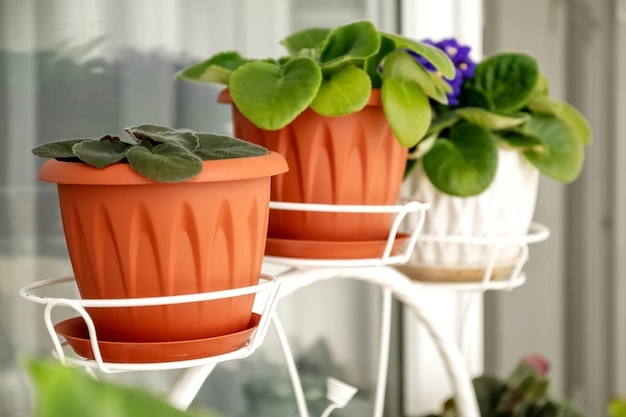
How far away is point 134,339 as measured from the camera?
0.56m

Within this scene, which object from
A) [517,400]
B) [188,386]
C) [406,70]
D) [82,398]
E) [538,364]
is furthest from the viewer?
[538,364]

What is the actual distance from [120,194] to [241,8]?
0.62m

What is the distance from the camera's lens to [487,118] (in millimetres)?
902

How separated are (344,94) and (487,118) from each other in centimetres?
28

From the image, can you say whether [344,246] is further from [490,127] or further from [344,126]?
[490,127]

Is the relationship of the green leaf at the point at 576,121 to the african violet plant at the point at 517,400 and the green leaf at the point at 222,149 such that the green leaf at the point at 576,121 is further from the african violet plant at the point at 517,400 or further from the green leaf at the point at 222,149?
the green leaf at the point at 222,149

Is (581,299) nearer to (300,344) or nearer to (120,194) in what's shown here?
(300,344)

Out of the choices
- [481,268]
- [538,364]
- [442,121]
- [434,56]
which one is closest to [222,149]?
[434,56]

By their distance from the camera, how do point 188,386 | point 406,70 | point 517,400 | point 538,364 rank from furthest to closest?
1. point 538,364
2. point 517,400
3. point 406,70
4. point 188,386

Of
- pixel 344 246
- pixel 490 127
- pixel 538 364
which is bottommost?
pixel 538 364

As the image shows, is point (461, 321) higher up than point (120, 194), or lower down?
lower down

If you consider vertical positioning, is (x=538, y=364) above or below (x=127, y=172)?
below

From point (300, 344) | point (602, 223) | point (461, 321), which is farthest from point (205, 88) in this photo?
point (602, 223)

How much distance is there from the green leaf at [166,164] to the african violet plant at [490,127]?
433 mm
